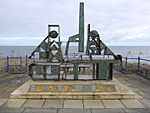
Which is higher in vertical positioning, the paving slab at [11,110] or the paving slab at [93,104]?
the paving slab at [93,104]

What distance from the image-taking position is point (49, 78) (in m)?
8.80

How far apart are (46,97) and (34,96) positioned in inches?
14.3

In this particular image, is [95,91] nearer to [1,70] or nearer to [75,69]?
[75,69]

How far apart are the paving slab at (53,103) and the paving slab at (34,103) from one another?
139 mm

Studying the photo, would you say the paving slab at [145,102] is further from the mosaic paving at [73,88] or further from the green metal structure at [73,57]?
the green metal structure at [73,57]

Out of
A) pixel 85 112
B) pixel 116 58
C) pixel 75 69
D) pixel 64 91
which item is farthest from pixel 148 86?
pixel 85 112

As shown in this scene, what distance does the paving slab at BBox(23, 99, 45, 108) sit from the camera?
250 inches

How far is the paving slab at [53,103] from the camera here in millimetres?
6358

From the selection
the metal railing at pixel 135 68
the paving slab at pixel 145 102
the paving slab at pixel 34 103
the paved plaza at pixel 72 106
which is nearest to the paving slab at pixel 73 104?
the paved plaza at pixel 72 106

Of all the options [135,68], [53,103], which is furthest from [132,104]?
[135,68]

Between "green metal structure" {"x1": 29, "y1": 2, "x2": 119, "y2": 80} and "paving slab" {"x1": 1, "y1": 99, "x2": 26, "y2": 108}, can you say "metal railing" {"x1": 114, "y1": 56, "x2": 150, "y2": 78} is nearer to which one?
"green metal structure" {"x1": 29, "y1": 2, "x2": 119, "y2": 80}

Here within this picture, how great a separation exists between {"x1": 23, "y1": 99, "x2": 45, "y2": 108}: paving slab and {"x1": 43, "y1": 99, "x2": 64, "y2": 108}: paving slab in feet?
0.45

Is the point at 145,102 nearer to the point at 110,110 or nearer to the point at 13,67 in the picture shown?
the point at 110,110

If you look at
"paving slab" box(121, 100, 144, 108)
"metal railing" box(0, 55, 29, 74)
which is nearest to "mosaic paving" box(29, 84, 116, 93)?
"paving slab" box(121, 100, 144, 108)
